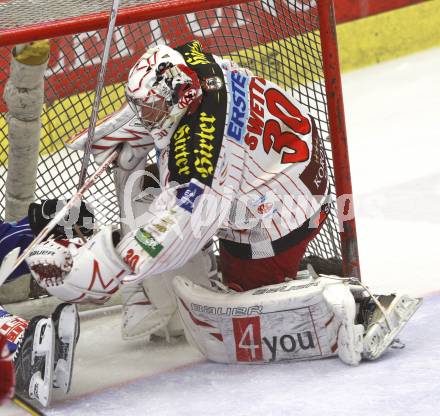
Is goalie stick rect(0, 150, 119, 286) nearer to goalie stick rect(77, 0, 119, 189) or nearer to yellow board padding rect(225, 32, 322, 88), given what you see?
goalie stick rect(77, 0, 119, 189)

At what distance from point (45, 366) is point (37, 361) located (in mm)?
29

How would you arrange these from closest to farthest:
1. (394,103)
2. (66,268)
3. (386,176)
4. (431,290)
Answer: (66,268), (431,290), (386,176), (394,103)

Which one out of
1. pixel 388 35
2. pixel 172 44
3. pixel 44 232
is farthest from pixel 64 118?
pixel 388 35

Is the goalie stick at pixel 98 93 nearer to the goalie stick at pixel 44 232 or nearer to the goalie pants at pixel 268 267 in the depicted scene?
the goalie stick at pixel 44 232

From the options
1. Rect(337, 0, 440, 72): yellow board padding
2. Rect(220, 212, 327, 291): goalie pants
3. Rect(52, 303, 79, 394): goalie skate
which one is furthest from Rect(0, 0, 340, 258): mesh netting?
Rect(337, 0, 440, 72): yellow board padding

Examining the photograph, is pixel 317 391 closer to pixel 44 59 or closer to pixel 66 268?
pixel 66 268

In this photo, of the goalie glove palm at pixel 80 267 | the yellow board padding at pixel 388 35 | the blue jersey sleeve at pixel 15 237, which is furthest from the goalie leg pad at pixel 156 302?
the yellow board padding at pixel 388 35

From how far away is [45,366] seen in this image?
267 centimetres

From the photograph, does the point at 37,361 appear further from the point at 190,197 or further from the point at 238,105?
the point at 238,105

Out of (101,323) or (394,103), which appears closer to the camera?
(101,323)

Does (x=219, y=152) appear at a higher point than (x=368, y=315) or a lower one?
higher

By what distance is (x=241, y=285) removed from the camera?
297 centimetres

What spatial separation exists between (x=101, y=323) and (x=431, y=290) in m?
0.88

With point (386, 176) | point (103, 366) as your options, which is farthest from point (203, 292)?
point (386, 176)
